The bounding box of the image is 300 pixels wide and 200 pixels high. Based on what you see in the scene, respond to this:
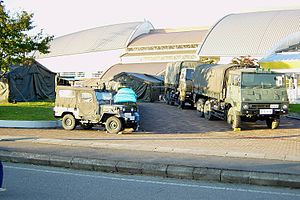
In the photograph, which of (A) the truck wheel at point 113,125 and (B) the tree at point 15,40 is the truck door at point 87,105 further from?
(B) the tree at point 15,40

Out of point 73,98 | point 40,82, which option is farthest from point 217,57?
point 73,98

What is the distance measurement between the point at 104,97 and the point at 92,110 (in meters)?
0.90

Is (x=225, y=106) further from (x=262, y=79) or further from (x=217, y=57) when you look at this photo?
(x=217, y=57)

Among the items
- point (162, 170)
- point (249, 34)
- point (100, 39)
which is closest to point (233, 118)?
point (162, 170)

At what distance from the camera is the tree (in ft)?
62.0

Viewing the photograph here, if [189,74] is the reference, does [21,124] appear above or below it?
below

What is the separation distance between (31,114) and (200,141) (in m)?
9.70

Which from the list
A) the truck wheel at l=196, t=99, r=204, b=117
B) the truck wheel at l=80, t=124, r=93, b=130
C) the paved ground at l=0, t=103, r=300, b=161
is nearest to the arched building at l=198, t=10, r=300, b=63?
the truck wheel at l=196, t=99, r=204, b=117

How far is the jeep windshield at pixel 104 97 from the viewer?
15.7 m

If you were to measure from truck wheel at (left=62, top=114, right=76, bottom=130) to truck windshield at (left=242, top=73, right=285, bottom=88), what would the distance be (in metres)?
6.81

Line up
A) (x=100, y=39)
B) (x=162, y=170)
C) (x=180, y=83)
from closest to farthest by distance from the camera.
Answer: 1. (x=162, y=170)
2. (x=180, y=83)
3. (x=100, y=39)

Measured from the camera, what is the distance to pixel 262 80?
54.7ft

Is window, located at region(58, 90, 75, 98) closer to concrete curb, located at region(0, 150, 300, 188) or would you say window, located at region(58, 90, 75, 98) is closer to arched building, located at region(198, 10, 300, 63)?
concrete curb, located at region(0, 150, 300, 188)

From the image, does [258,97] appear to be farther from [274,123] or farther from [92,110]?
[92,110]
